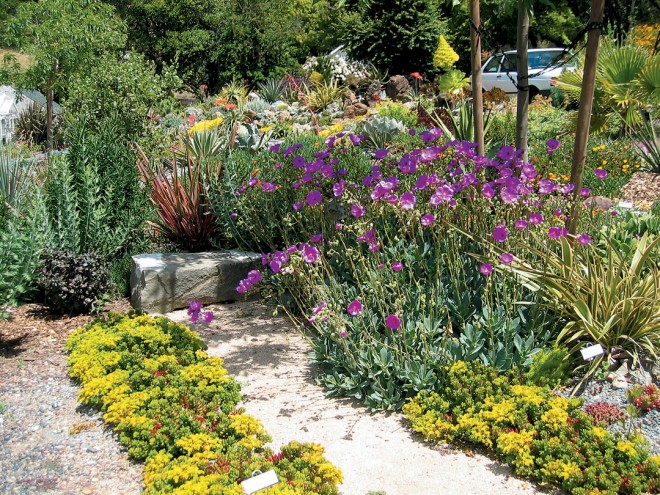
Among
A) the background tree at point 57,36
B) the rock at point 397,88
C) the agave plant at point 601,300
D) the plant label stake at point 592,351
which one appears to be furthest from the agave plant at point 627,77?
the rock at point 397,88

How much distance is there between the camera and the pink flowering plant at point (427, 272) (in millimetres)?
3734

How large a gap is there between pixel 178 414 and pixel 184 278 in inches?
79.8

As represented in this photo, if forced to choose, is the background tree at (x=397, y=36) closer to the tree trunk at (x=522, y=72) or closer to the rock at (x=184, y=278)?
the tree trunk at (x=522, y=72)

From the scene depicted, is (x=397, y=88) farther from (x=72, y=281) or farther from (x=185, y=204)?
(x=72, y=281)

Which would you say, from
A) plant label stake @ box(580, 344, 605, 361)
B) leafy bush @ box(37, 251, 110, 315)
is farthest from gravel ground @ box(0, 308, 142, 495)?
plant label stake @ box(580, 344, 605, 361)

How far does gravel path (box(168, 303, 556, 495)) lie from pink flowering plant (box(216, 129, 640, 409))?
16 cm

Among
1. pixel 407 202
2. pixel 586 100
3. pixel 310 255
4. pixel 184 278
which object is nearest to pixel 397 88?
pixel 184 278

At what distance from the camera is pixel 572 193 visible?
433 centimetres

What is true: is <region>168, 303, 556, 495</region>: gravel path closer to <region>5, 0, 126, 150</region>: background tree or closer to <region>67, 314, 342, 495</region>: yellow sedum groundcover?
<region>67, 314, 342, 495</region>: yellow sedum groundcover

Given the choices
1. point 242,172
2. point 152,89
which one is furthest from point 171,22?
point 242,172

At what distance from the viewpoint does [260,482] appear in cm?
282

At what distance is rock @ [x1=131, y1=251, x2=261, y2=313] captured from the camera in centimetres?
522

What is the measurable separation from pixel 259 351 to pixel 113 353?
38.1 inches

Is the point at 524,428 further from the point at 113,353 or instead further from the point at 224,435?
the point at 113,353
